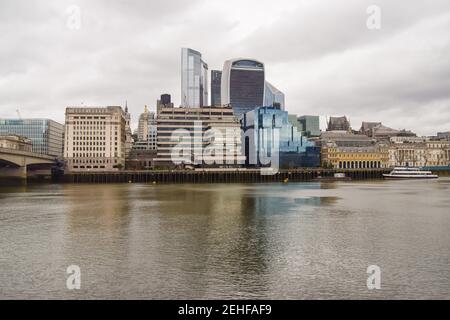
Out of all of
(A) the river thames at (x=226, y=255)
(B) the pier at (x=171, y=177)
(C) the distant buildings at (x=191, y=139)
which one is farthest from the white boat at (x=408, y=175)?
(A) the river thames at (x=226, y=255)

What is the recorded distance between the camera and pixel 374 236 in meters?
34.4

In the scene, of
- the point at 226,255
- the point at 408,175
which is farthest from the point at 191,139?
the point at 226,255

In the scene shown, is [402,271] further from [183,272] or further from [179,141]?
[179,141]

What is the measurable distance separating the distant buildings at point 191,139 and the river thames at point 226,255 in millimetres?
144466

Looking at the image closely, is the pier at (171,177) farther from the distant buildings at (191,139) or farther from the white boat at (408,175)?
the white boat at (408,175)

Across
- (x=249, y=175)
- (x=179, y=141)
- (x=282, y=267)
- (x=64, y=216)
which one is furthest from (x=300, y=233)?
(x=179, y=141)

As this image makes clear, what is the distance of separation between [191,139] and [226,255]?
168331mm

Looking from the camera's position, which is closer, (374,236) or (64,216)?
(374,236)

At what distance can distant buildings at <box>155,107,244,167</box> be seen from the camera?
19200 centimetres

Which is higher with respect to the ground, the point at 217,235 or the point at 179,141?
the point at 179,141

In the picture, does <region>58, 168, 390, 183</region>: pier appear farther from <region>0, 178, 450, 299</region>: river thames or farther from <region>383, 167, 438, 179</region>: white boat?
<region>0, 178, 450, 299</region>: river thames

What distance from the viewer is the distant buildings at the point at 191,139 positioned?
192000 millimetres

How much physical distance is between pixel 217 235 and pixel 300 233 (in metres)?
7.23
